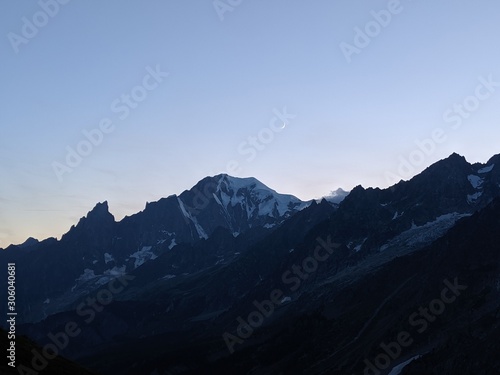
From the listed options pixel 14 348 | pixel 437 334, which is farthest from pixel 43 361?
pixel 437 334

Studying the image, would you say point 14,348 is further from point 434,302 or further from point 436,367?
point 434,302

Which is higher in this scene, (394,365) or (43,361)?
(43,361)

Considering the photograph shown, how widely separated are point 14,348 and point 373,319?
471 feet

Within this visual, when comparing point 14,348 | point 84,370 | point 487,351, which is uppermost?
point 14,348

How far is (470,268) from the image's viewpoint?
197 meters

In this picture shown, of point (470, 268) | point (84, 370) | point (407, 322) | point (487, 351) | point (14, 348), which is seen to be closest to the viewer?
point (14, 348)

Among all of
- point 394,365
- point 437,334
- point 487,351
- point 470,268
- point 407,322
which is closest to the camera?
point 487,351

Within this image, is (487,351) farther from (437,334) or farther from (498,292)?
(498,292)

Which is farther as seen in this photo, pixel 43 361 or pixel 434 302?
pixel 434 302

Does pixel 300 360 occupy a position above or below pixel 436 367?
above

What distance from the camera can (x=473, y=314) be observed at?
165 metres

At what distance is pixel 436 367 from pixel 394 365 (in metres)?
15.0

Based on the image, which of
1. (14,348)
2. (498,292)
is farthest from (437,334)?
(14,348)

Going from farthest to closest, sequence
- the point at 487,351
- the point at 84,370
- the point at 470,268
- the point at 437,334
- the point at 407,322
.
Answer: the point at 470,268 → the point at 407,322 → the point at 437,334 → the point at 487,351 → the point at 84,370
